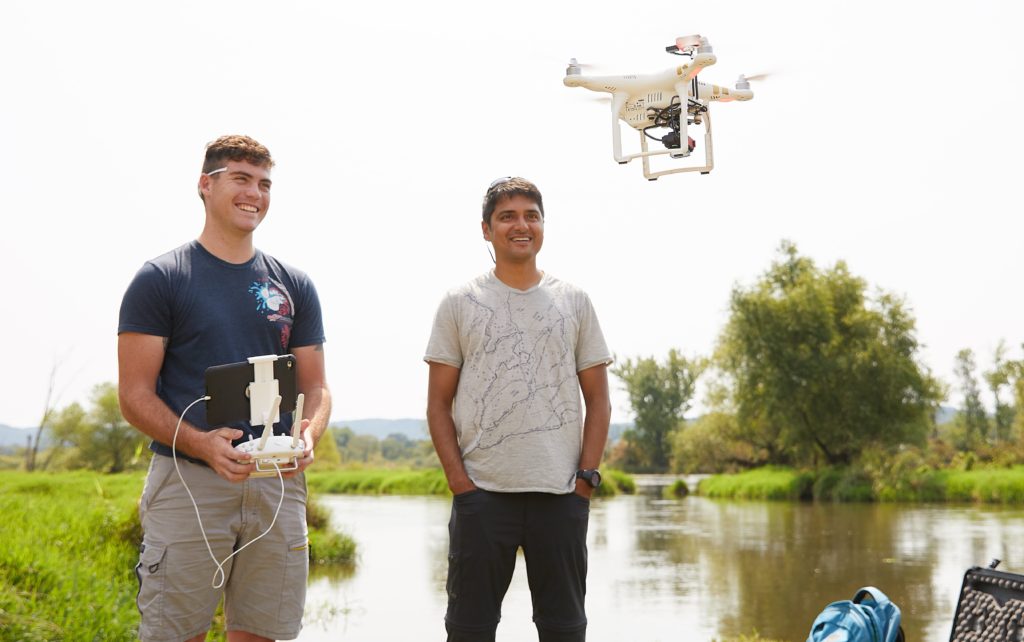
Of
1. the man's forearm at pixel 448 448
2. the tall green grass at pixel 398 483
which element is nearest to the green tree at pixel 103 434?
the tall green grass at pixel 398 483

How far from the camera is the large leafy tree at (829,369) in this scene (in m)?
23.2

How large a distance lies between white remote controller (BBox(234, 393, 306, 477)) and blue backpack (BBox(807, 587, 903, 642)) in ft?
5.78

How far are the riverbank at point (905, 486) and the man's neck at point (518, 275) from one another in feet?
62.1

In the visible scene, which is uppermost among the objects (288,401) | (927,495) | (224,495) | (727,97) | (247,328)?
(727,97)

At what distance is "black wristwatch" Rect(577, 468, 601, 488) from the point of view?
2.43m

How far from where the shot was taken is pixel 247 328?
2158 mm

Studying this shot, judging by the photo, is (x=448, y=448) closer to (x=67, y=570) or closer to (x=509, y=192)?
(x=509, y=192)

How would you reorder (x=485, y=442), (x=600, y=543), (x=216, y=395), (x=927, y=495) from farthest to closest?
(x=927, y=495), (x=600, y=543), (x=485, y=442), (x=216, y=395)

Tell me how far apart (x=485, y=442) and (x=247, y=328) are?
70 cm

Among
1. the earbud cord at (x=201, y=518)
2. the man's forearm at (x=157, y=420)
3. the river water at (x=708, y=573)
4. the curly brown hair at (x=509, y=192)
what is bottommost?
the river water at (x=708, y=573)

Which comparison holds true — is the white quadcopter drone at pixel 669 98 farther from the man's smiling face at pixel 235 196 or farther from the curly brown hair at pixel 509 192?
the man's smiling face at pixel 235 196

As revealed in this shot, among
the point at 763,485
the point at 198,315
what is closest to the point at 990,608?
the point at 198,315

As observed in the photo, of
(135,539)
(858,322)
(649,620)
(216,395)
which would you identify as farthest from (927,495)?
(216,395)

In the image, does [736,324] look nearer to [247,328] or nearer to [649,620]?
[649,620]
